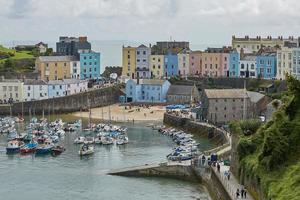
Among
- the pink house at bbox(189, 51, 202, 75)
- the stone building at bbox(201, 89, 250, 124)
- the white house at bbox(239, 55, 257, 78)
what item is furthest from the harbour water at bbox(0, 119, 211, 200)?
the pink house at bbox(189, 51, 202, 75)

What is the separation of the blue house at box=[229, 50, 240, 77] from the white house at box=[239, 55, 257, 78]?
409 millimetres

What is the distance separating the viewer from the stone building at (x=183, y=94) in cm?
7119

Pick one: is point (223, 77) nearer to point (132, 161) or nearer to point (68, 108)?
point (68, 108)

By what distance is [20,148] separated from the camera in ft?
154

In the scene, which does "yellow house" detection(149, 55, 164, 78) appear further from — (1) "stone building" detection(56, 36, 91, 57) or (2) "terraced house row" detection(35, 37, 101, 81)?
(1) "stone building" detection(56, 36, 91, 57)

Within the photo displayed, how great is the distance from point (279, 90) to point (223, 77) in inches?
468

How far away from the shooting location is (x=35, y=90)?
7231 centimetres

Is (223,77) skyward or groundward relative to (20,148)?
skyward

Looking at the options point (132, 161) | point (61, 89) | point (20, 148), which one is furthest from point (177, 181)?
point (61, 89)

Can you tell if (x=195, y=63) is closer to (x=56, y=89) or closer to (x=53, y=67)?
(x=53, y=67)

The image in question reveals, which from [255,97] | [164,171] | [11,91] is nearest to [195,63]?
[11,91]

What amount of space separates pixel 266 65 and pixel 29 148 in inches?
1450

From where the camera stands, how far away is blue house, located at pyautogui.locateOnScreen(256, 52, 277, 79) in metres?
76.6

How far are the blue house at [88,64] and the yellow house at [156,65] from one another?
663 cm
